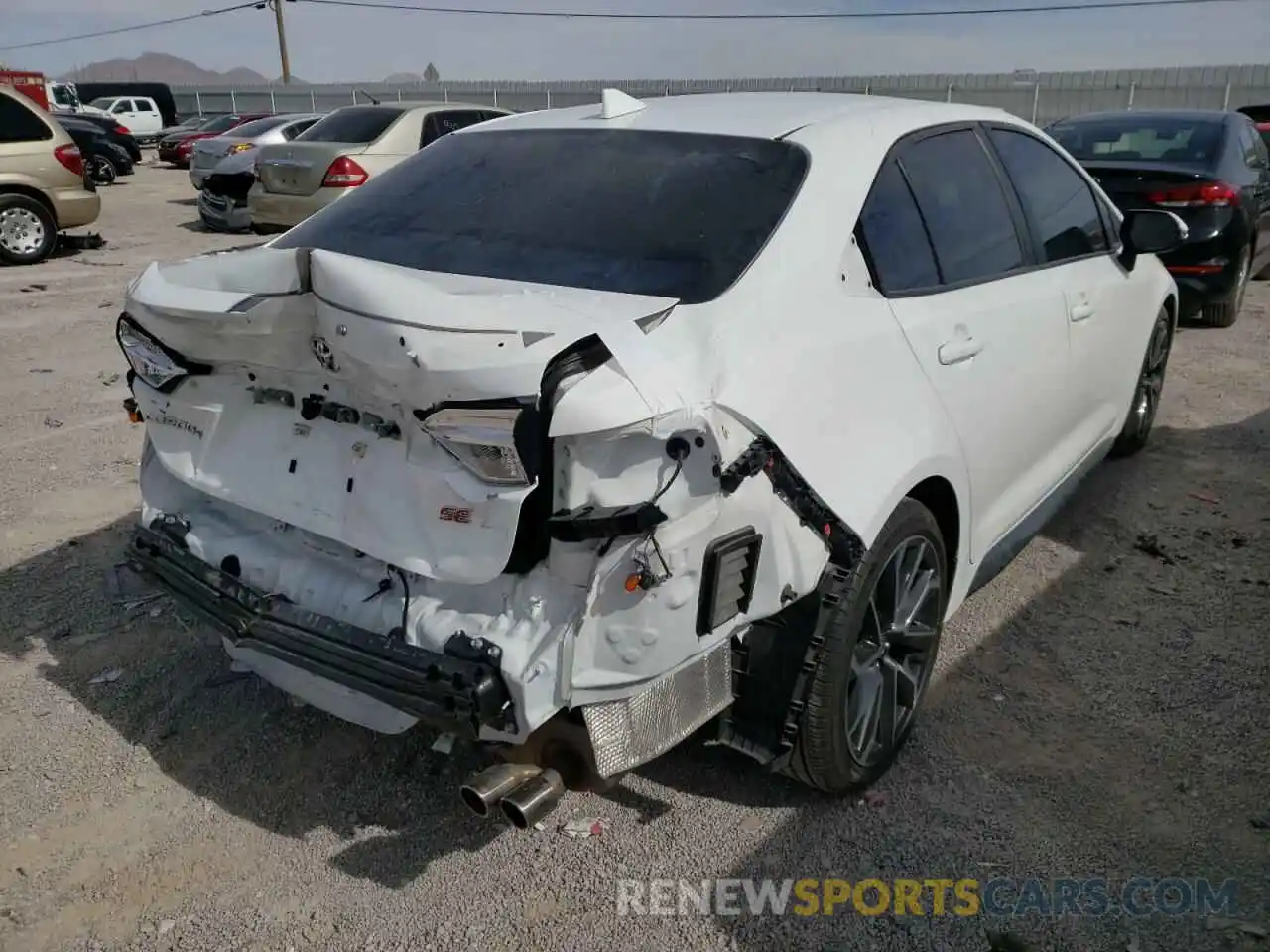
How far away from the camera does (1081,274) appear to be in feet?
12.6

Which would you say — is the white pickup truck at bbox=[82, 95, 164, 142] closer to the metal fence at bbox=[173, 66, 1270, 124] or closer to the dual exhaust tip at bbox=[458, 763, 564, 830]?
the metal fence at bbox=[173, 66, 1270, 124]

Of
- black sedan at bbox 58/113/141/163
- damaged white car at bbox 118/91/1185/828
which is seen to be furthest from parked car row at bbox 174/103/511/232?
black sedan at bbox 58/113/141/163

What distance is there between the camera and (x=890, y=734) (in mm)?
2883

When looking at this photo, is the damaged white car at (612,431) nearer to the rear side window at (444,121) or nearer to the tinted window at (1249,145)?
the tinted window at (1249,145)

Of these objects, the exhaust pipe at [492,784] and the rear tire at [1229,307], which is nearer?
the exhaust pipe at [492,784]

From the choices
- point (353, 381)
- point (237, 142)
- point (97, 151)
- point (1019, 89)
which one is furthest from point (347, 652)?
point (1019, 89)

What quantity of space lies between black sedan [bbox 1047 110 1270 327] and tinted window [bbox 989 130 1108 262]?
367 cm

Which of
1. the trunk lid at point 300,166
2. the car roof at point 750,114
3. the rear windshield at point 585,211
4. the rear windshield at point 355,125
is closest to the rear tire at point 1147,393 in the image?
the car roof at point 750,114

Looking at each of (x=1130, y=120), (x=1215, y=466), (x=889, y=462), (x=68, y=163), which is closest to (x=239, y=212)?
(x=68, y=163)

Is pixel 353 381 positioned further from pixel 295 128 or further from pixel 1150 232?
pixel 295 128

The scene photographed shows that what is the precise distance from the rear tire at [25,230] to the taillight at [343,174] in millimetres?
3654

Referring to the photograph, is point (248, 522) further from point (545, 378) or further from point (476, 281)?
point (545, 378)

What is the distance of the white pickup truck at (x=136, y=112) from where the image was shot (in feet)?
111

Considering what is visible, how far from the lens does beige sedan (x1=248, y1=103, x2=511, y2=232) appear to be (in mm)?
10422
